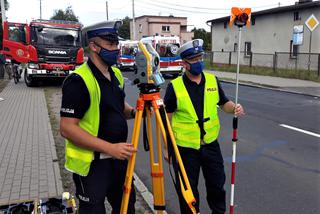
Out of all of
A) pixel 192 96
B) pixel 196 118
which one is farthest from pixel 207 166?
pixel 192 96

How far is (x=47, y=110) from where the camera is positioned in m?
10.9

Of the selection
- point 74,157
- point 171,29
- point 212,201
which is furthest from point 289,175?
point 171,29

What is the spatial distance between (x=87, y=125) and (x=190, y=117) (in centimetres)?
108

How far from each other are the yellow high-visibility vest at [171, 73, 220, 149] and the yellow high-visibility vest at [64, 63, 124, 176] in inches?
38.4

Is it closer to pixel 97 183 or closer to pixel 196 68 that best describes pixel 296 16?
pixel 196 68

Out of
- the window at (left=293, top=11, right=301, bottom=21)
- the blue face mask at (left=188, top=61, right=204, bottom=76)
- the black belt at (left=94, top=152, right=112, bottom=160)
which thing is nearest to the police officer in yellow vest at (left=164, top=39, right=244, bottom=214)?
the blue face mask at (left=188, top=61, right=204, bottom=76)

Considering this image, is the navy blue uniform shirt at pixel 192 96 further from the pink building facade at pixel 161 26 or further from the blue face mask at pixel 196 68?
the pink building facade at pixel 161 26

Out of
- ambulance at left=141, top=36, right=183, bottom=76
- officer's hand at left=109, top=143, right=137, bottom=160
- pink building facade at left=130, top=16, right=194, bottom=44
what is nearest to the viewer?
officer's hand at left=109, top=143, right=137, bottom=160

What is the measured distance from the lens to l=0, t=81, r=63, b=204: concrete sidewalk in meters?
4.59

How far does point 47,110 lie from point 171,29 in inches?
2295

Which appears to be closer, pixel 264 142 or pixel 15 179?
pixel 15 179

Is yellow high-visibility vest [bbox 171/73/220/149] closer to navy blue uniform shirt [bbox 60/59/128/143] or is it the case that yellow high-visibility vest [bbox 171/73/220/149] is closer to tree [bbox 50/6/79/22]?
navy blue uniform shirt [bbox 60/59/128/143]

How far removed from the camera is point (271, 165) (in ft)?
18.8

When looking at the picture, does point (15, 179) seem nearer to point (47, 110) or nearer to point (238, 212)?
point (238, 212)
